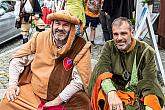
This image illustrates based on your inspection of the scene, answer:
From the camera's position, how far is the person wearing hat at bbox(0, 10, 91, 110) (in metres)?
3.49

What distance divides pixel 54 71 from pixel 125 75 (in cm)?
67

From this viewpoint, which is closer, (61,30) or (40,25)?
(61,30)

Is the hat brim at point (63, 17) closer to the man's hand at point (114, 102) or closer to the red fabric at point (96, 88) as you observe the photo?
the red fabric at point (96, 88)

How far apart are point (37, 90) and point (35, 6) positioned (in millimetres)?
4421

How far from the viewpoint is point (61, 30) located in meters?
3.55

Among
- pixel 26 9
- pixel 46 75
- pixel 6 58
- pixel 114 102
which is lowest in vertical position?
pixel 6 58

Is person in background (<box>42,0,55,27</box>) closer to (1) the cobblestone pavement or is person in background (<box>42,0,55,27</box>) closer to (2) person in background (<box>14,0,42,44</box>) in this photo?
(2) person in background (<box>14,0,42,44</box>)

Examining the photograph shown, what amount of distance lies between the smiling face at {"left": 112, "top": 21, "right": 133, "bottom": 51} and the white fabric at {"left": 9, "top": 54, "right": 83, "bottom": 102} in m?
0.50

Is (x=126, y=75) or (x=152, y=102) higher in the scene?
(x=126, y=75)

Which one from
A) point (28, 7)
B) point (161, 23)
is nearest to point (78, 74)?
point (28, 7)

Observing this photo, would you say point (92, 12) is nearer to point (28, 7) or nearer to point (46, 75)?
point (28, 7)

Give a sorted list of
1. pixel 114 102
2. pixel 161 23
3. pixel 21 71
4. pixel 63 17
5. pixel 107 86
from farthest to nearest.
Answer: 1. pixel 161 23
2. pixel 21 71
3. pixel 63 17
4. pixel 107 86
5. pixel 114 102

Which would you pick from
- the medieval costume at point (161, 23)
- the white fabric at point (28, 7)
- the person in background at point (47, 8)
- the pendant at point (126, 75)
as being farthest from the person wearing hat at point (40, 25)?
the pendant at point (126, 75)

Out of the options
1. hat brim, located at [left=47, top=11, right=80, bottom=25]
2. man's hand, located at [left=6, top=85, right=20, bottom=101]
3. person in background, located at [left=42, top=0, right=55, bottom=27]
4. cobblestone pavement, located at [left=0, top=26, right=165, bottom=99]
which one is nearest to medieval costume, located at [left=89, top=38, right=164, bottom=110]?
hat brim, located at [left=47, top=11, right=80, bottom=25]
